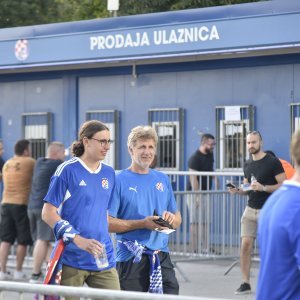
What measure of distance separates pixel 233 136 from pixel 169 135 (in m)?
1.30

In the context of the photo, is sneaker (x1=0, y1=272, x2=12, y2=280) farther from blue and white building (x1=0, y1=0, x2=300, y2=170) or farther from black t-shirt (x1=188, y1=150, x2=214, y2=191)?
blue and white building (x1=0, y1=0, x2=300, y2=170)

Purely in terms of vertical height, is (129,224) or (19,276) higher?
(129,224)

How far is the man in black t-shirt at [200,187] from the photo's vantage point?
588 inches

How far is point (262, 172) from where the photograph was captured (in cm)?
Result: 1259

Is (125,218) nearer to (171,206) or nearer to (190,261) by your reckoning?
(171,206)

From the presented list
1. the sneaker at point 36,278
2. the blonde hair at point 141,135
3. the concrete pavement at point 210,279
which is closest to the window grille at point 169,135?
the concrete pavement at point 210,279

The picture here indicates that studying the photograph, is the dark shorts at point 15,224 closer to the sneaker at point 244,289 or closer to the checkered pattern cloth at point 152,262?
the sneaker at point 244,289

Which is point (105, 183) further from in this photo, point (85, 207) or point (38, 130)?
point (38, 130)

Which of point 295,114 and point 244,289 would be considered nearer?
point 244,289

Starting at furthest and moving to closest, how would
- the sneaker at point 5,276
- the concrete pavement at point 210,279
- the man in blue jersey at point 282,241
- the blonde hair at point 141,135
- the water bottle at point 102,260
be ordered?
the sneaker at point 5,276 < the concrete pavement at point 210,279 < the blonde hair at point 141,135 < the water bottle at point 102,260 < the man in blue jersey at point 282,241

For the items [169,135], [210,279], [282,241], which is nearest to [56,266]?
[282,241]

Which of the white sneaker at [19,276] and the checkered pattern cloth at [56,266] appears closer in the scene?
the checkered pattern cloth at [56,266]

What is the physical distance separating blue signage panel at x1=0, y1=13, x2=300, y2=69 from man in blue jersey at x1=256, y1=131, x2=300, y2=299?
9.80 metres

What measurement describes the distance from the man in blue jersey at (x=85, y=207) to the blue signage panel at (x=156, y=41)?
7119 millimetres
